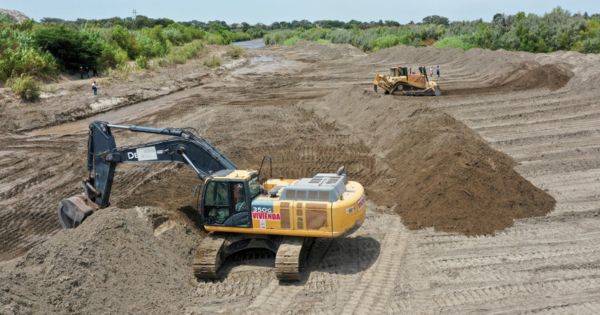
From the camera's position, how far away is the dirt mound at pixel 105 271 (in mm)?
7891

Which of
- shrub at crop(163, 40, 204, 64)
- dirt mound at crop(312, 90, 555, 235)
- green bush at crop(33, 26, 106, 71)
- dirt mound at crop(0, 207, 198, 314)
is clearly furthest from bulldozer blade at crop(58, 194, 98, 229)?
shrub at crop(163, 40, 204, 64)

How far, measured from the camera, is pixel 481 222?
475 inches

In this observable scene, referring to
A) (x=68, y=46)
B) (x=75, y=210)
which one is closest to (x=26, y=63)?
(x=68, y=46)

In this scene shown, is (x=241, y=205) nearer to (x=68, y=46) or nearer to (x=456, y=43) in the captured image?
(x=68, y=46)

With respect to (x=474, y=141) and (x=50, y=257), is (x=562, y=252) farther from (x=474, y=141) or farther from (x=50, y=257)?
(x=50, y=257)

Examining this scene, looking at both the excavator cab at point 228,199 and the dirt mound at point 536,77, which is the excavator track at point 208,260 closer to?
the excavator cab at point 228,199

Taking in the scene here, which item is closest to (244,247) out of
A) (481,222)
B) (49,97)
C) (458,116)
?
(481,222)

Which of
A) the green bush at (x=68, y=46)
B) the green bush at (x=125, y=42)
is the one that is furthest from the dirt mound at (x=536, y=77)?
the green bush at (x=125, y=42)

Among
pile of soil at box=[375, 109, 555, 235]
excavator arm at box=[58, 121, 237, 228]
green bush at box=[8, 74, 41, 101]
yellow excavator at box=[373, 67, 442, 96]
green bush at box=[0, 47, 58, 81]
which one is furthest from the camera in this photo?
green bush at box=[0, 47, 58, 81]

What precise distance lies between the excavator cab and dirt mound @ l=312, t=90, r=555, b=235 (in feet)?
14.3

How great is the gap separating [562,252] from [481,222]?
1.88 meters

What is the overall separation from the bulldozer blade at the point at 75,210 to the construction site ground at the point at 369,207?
68 cm

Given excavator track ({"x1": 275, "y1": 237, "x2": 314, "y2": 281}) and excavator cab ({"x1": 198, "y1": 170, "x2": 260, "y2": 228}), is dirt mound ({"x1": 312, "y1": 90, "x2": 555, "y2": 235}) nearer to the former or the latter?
excavator track ({"x1": 275, "y1": 237, "x2": 314, "y2": 281})

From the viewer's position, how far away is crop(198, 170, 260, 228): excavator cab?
10.0 m
